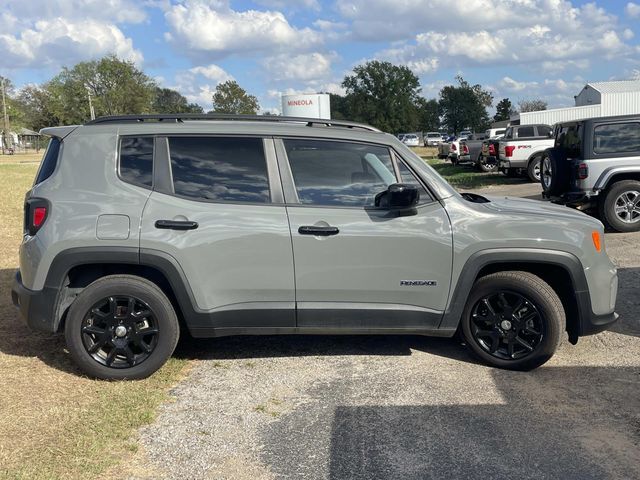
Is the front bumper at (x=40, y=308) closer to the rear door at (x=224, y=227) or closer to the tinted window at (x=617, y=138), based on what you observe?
the rear door at (x=224, y=227)

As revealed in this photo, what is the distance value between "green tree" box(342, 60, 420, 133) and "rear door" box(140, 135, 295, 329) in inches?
3385

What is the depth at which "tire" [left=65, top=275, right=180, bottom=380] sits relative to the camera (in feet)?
13.7

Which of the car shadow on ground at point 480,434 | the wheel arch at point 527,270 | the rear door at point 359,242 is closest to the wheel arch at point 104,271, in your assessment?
the rear door at point 359,242

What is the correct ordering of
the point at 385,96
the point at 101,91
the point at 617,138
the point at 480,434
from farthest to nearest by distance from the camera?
the point at 385,96 < the point at 101,91 < the point at 617,138 < the point at 480,434

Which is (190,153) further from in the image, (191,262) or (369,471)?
(369,471)

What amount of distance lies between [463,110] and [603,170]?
81754 millimetres

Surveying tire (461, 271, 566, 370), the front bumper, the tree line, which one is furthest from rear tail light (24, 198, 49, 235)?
the tree line

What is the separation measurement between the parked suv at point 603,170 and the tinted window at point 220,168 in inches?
276

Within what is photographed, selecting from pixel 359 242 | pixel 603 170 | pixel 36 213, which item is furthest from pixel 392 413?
pixel 603 170

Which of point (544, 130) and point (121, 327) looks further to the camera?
point (544, 130)

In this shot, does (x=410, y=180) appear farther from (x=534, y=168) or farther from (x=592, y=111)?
(x=592, y=111)

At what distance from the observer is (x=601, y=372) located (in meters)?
4.36

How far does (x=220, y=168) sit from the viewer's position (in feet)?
14.0

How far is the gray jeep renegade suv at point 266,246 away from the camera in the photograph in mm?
4121
